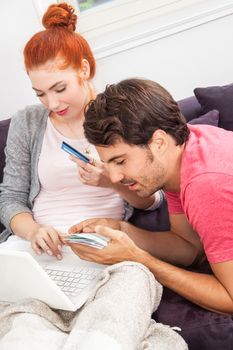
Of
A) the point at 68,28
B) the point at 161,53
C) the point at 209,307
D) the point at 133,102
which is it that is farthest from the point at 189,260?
the point at 161,53

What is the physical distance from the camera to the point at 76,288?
1.14m

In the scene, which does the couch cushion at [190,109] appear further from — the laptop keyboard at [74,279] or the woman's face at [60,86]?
the laptop keyboard at [74,279]

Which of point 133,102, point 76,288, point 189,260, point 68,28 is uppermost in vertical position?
point 68,28

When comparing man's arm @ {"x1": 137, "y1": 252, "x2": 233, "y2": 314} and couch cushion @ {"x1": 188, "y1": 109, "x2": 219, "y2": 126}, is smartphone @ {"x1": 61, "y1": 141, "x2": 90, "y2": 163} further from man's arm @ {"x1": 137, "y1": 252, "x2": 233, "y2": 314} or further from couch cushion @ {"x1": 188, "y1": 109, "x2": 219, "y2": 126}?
couch cushion @ {"x1": 188, "y1": 109, "x2": 219, "y2": 126}

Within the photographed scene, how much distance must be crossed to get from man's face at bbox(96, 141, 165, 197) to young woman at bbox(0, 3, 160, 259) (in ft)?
0.70

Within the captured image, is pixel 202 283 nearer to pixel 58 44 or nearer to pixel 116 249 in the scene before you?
pixel 116 249

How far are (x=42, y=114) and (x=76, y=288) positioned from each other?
0.71 metres

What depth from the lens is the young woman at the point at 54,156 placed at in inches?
53.9

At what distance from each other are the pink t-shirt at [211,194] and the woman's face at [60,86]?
0.54 metres

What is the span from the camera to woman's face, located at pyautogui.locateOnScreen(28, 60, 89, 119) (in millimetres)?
1367

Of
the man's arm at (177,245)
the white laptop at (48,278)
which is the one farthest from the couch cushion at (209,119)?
the white laptop at (48,278)

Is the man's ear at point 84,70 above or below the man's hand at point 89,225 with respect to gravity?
above

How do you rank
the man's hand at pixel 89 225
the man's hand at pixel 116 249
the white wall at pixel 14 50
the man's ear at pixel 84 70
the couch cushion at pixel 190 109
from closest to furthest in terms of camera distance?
the man's hand at pixel 116 249, the man's hand at pixel 89 225, the man's ear at pixel 84 70, the couch cushion at pixel 190 109, the white wall at pixel 14 50

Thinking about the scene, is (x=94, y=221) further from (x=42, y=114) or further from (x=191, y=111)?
(x=191, y=111)
